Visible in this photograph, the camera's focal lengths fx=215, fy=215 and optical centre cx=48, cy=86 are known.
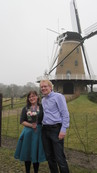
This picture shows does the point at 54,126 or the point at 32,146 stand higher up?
the point at 54,126

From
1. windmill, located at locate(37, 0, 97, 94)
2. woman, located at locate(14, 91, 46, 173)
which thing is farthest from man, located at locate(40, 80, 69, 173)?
windmill, located at locate(37, 0, 97, 94)

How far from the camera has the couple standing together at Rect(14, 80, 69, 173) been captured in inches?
129

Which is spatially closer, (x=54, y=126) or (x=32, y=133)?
(x=54, y=126)

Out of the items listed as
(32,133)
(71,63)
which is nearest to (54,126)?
(32,133)

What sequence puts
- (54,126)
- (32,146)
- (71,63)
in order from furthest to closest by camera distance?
(71,63) → (32,146) → (54,126)

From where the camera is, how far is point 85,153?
5609mm

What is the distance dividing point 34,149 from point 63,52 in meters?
25.3

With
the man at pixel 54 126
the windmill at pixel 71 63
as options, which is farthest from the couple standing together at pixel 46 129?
the windmill at pixel 71 63

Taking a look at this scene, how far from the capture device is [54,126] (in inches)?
131

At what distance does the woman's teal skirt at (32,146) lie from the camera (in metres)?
3.51

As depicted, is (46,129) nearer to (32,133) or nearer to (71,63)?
(32,133)

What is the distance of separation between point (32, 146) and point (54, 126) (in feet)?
1.77

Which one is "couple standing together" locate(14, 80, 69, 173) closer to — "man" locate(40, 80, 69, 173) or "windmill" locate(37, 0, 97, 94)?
"man" locate(40, 80, 69, 173)

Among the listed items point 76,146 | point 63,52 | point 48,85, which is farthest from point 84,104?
point 48,85
